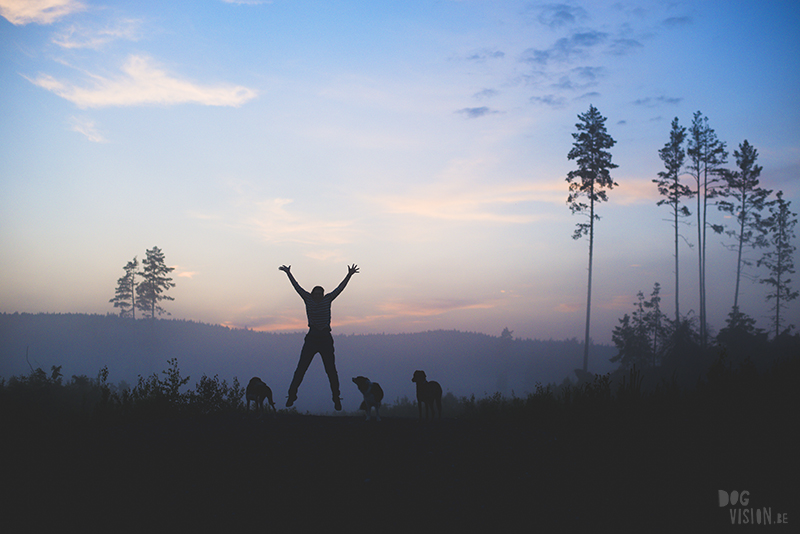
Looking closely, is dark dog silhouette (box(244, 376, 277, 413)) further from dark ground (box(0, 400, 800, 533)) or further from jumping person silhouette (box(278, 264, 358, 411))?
dark ground (box(0, 400, 800, 533))

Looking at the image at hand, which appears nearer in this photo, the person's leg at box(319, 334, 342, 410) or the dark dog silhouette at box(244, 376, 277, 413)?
the person's leg at box(319, 334, 342, 410)

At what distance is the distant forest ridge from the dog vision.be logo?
202 ft

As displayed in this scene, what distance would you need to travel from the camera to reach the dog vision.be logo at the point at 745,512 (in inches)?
230

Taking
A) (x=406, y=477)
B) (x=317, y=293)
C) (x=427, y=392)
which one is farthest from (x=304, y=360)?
(x=406, y=477)

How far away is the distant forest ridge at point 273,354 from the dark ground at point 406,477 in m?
60.1

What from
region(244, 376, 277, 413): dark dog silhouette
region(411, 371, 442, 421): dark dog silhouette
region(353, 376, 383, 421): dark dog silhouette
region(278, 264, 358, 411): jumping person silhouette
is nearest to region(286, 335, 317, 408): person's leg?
region(278, 264, 358, 411): jumping person silhouette

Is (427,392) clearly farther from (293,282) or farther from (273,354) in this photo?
(273,354)

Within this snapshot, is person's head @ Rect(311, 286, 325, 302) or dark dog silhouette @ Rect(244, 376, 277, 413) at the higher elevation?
person's head @ Rect(311, 286, 325, 302)

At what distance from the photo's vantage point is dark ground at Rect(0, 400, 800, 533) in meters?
5.83

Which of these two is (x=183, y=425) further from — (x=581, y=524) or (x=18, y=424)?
(x=581, y=524)

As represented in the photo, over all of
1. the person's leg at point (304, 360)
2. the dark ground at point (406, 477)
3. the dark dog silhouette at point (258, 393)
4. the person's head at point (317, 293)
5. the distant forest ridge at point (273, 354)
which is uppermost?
the person's head at point (317, 293)

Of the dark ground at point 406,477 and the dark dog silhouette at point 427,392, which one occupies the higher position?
the dark dog silhouette at point 427,392

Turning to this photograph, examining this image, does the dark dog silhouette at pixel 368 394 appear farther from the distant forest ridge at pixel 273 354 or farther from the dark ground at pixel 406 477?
the distant forest ridge at pixel 273 354

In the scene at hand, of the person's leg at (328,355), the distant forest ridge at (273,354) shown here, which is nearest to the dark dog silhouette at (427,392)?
the person's leg at (328,355)
